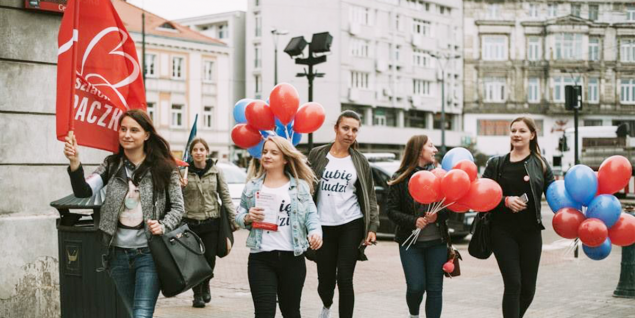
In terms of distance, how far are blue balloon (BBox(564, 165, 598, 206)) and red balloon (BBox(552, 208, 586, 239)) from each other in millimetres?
114

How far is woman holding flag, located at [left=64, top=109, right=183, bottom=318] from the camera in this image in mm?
5188

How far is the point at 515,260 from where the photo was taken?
671 centimetres

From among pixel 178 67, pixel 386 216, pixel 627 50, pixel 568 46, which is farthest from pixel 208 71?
pixel 386 216

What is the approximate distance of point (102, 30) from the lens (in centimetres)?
615

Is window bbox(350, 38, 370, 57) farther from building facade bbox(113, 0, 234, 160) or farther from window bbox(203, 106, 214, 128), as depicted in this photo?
window bbox(203, 106, 214, 128)

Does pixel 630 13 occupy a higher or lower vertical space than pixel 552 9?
lower

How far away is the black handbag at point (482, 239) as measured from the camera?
6863 millimetres

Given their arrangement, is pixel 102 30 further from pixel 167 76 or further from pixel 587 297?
pixel 167 76

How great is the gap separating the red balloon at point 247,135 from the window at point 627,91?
194 feet

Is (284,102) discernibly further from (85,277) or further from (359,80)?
(359,80)

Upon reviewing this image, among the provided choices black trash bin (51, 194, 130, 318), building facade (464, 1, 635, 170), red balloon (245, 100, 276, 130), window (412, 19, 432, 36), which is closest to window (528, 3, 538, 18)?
building facade (464, 1, 635, 170)

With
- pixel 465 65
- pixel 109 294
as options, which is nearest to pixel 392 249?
pixel 109 294

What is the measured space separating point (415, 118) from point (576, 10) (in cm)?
1618

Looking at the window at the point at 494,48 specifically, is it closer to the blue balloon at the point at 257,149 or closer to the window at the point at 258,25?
the window at the point at 258,25
